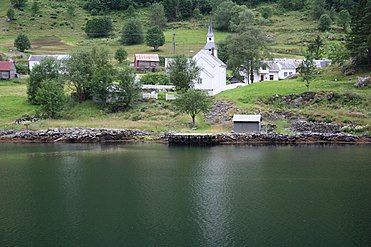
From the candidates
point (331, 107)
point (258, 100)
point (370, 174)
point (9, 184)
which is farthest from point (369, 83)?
point (9, 184)

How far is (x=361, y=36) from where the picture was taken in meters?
85.0

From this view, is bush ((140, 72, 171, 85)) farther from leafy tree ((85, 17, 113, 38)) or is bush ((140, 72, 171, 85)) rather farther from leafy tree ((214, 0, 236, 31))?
leafy tree ((214, 0, 236, 31))

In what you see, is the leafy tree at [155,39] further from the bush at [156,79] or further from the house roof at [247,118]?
the house roof at [247,118]

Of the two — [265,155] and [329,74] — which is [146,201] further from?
[329,74]

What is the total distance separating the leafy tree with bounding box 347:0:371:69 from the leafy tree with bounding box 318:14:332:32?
51875mm

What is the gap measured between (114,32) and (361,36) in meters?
83.8

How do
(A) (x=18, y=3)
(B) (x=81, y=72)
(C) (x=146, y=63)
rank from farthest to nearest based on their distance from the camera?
(A) (x=18, y=3) → (C) (x=146, y=63) → (B) (x=81, y=72)

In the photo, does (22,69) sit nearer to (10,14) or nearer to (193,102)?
(10,14)

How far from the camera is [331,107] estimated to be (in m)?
77.3

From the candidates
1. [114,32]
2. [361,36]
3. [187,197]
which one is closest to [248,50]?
[361,36]

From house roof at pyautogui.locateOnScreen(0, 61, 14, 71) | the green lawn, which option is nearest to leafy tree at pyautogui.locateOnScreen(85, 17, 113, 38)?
house roof at pyautogui.locateOnScreen(0, 61, 14, 71)

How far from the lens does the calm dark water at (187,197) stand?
115ft

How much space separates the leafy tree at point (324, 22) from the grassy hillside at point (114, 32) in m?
2.28

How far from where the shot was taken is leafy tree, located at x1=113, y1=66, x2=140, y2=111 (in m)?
83.5
